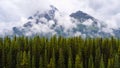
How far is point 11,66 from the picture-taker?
171 metres

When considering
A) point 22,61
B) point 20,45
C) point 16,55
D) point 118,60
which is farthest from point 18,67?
point 118,60

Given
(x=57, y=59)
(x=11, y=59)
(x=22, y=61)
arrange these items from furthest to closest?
(x=57, y=59), (x=11, y=59), (x=22, y=61)

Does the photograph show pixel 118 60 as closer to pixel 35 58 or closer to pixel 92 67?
pixel 92 67

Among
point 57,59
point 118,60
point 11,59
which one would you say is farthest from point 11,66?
point 118,60

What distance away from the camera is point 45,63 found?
168 m

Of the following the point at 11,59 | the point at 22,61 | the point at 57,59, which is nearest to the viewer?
the point at 22,61

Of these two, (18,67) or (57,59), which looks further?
(57,59)

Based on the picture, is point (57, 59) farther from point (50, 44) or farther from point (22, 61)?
point (22, 61)

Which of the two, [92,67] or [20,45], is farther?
[20,45]

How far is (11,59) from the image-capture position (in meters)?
174

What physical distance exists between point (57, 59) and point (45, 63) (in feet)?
61.2

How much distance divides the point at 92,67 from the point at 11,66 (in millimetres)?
39666

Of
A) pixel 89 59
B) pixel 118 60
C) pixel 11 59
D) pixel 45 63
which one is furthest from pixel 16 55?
pixel 118 60

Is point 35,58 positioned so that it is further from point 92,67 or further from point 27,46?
point 92,67
